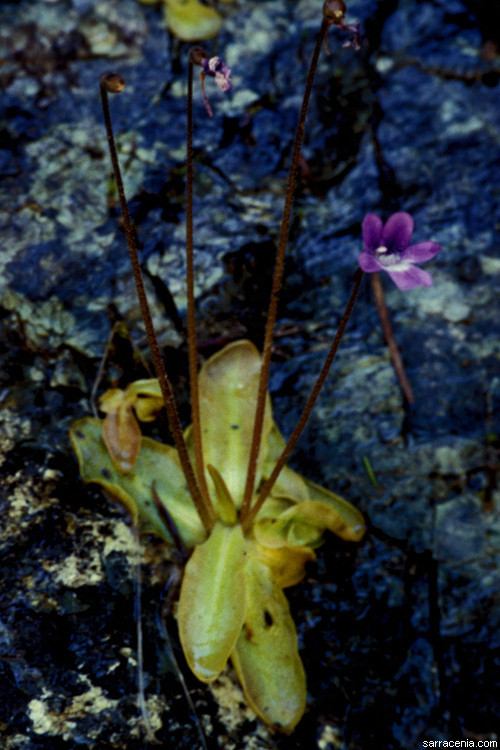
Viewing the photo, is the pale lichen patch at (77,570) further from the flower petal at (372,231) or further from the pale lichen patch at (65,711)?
the flower petal at (372,231)

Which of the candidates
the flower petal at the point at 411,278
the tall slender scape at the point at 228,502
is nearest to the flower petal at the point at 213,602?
the tall slender scape at the point at 228,502

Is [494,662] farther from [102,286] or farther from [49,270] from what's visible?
[49,270]

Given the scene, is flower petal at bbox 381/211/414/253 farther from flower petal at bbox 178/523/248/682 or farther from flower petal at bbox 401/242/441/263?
flower petal at bbox 178/523/248/682

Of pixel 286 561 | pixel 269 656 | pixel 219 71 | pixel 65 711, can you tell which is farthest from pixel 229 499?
pixel 219 71

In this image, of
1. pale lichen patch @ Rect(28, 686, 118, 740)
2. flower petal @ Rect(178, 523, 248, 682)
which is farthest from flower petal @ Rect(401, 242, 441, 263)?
pale lichen patch @ Rect(28, 686, 118, 740)

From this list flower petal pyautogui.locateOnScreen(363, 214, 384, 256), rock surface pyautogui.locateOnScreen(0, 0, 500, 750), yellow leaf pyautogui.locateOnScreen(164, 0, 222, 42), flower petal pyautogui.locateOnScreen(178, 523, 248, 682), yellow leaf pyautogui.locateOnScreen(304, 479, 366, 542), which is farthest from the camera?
yellow leaf pyautogui.locateOnScreen(164, 0, 222, 42)

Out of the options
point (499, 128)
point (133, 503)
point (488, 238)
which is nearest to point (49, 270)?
point (133, 503)
